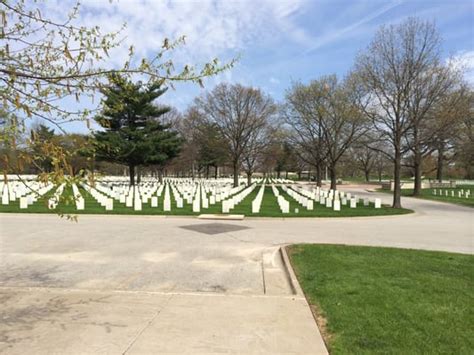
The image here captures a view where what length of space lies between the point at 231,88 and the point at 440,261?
35.9 meters

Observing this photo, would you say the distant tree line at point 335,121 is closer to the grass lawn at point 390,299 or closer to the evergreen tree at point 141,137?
the evergreen tree at point 141,137

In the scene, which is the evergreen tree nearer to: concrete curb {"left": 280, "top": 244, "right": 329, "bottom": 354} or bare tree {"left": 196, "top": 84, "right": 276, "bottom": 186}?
bare tree {"left": 196, "top": 84, "right": 276, "bottom": 186}

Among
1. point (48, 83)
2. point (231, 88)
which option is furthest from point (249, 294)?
point (231, 88)

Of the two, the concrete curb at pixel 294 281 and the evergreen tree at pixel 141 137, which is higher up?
the evergreen tree at pixel 141 137

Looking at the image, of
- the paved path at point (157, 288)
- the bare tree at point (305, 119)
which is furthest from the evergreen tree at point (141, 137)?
the paved path at point (157, 288)

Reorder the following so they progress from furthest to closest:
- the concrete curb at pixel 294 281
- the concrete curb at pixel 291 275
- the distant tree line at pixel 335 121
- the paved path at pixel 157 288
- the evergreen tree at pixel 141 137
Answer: the evergreen tree at pixel 141 137 → the distant tree line at pixel 335 121 → the concrete curb at pixel 291 275 → the concrete curb at pixel 294 281 → the paved path at pixel 157 288

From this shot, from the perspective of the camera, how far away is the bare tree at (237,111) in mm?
42031

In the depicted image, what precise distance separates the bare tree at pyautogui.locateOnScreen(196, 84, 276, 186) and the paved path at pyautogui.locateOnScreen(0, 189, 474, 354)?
30.3 meters

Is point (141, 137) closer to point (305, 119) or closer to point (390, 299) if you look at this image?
point (305, 119)

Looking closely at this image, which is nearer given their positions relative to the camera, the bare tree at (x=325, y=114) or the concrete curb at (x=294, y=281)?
the concrete curb at (x=294, y=281)

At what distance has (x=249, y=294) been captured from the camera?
580cm

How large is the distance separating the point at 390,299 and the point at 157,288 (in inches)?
133

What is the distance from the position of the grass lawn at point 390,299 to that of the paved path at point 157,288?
0.39m

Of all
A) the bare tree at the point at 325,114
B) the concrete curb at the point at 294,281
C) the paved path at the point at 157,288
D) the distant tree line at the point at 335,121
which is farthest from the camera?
the bare tree at the point at 325,114
